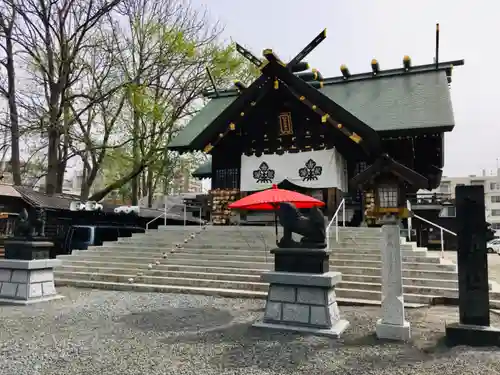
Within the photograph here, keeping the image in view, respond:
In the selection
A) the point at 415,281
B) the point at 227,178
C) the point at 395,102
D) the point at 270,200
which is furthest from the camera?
the point at 227,178

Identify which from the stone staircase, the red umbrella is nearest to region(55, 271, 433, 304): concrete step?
the stone staircase

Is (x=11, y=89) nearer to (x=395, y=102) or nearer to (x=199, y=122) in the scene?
(x=199, y=122)

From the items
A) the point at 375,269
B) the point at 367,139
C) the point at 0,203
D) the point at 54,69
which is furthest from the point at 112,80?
the point at 375,269

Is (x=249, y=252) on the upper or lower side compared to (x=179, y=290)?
upper

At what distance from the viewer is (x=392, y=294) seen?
17.9ft

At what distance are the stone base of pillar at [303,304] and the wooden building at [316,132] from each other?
317 inches

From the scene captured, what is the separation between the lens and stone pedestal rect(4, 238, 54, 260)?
7.89m

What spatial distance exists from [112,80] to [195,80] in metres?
4.51

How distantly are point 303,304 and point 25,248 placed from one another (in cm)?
576

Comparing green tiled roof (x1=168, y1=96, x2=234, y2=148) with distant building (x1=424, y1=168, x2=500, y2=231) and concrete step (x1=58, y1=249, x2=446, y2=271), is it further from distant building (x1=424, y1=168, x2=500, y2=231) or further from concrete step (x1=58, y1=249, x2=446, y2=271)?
distant building (x1=424, y1=168, x2=500, y2=231)

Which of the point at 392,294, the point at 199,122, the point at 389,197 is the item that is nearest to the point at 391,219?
the point at 389,197

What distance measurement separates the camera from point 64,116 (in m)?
18.4

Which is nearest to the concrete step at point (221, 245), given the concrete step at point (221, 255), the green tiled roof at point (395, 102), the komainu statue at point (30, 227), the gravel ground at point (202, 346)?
the concrete step at point (221, 255)

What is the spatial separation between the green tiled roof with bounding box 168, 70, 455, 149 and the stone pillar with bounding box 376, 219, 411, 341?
7802mm
